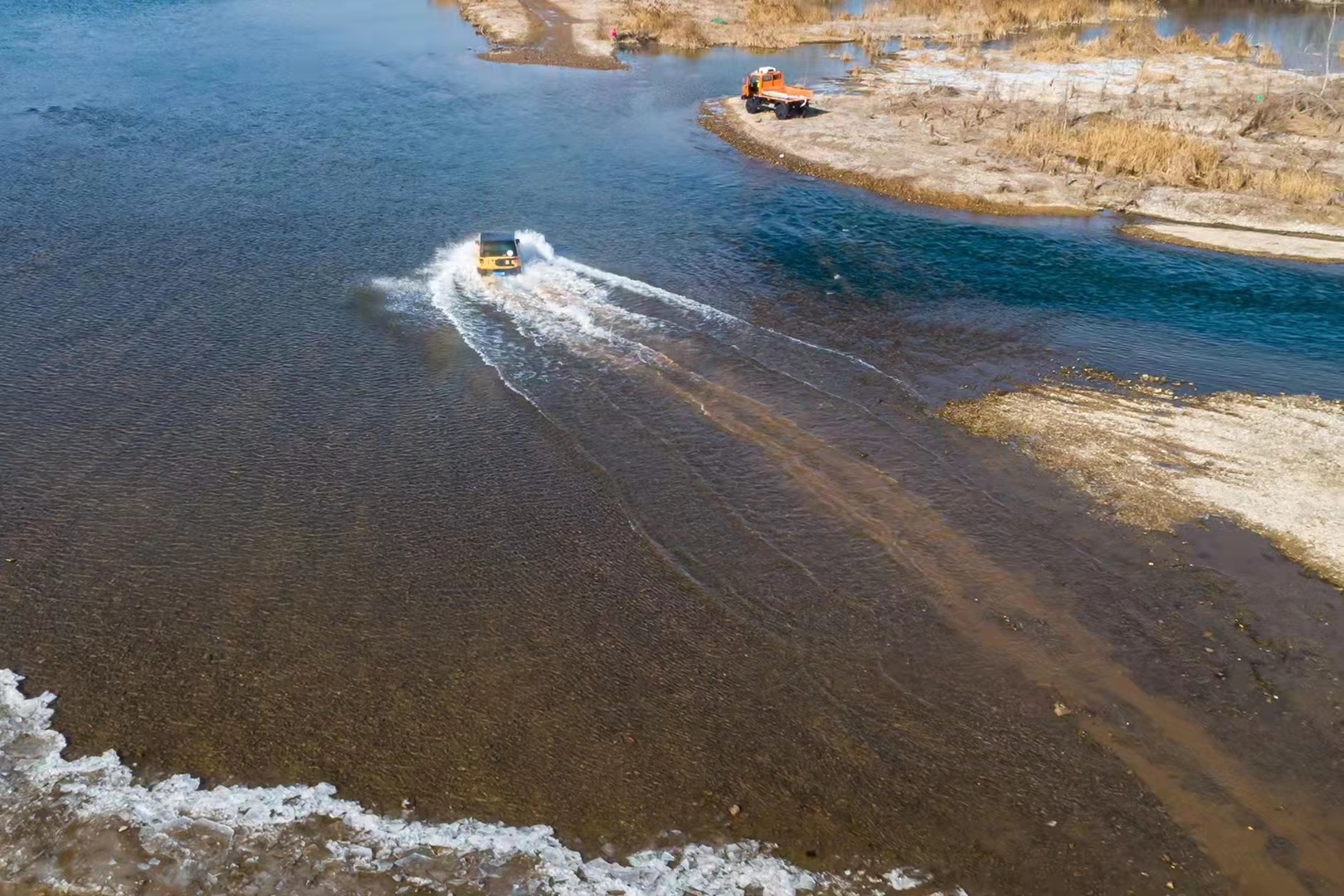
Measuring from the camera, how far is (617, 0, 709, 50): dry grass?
292 ft

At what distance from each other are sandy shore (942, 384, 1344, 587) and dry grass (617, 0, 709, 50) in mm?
65834

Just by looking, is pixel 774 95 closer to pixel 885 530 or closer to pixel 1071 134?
pixel 1071 134

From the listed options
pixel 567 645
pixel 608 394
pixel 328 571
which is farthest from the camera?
pixel 608 394

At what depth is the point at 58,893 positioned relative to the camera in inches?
663

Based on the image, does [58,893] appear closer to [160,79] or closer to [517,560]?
[517,560]

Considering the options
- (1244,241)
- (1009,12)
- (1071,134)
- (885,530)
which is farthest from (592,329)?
(1009,12)

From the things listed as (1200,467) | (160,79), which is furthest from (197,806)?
(160,79)

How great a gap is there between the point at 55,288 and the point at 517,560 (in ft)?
83.6

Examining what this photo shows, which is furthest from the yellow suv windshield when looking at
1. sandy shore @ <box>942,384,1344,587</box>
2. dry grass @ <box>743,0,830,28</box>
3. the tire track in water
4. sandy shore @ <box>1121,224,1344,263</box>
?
dry grass @ <box>743,0,830,28</box>

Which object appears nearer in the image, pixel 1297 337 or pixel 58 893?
pixel 58 893

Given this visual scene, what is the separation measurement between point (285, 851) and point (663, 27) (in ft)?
282

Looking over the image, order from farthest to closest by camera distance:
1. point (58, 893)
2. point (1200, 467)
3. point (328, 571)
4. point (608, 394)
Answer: point (608, 394)
point (1200, 467)
point (328, 571)
point (58, 893)

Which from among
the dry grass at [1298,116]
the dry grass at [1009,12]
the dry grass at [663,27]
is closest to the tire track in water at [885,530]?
Result: the dry grass at [1298,116]

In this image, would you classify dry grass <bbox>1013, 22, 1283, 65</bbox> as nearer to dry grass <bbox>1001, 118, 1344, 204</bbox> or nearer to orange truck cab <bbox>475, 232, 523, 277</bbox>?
dry grass <bbox>1001, 118, 1344, 204</bbox>
